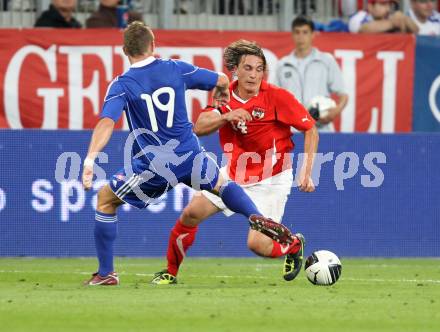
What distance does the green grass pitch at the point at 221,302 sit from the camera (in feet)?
26.8

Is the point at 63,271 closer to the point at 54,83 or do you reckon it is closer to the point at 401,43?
the point at 54,83

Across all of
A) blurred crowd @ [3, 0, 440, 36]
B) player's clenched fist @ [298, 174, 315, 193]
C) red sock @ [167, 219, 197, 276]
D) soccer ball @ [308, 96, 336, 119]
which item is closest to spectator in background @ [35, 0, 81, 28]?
blurred crowd @ [3, 0, 440, 36]

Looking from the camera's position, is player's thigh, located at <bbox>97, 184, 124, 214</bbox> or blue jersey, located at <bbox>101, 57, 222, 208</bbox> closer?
blue jersey, located at <bbox>101, 57, 222, 208</bbox>

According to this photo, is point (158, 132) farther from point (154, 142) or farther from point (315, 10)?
point (315, 10)

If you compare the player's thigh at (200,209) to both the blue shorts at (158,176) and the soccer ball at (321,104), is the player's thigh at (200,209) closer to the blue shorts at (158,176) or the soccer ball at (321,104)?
the blue shorts at (158,176)

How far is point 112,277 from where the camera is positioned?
10.7 metres

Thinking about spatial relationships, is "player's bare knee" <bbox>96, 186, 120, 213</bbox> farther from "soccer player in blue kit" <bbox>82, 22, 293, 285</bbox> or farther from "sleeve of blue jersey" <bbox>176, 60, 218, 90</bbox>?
"sleeve of blue jersey" <bbox>176, 60, 218, 90</bbox>

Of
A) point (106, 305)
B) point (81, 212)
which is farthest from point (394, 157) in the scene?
point (106, 305)

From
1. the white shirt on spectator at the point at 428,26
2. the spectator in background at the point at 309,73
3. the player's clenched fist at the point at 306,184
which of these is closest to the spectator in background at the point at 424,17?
the white shirt on spectator at the point at 428,26

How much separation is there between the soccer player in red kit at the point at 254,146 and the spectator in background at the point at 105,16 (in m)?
6.33

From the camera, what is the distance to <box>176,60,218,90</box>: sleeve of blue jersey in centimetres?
1065

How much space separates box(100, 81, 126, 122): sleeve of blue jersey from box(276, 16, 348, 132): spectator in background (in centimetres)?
634

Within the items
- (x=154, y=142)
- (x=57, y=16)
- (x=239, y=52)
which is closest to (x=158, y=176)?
(x=154, y=142)

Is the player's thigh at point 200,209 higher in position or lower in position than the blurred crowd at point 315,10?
lower
